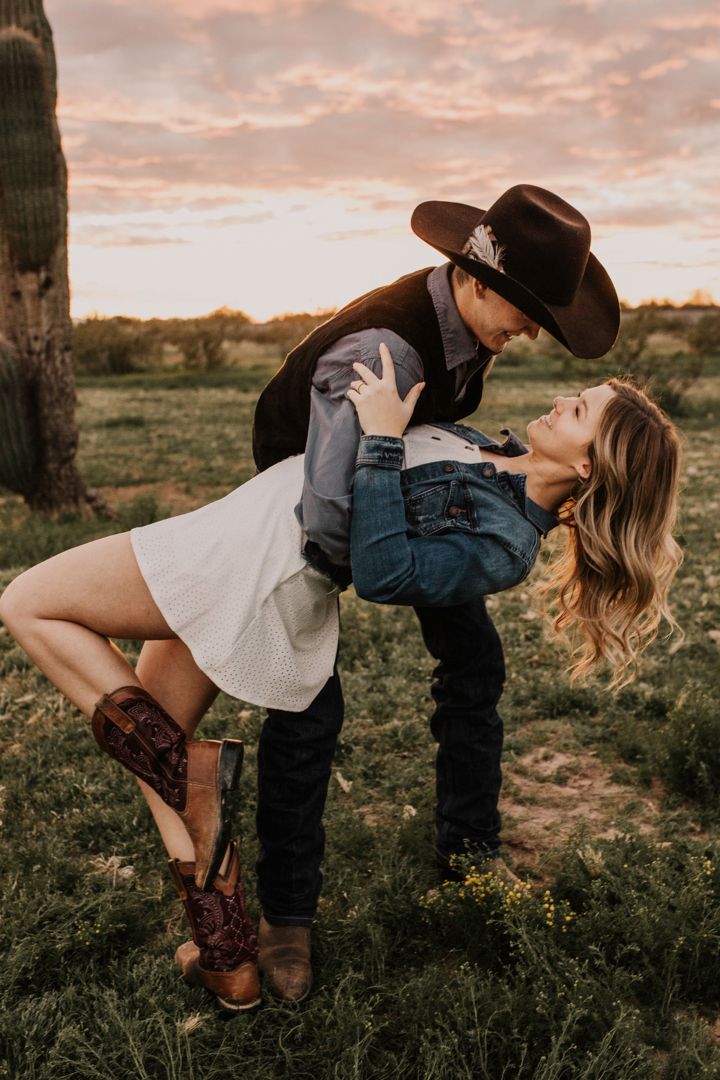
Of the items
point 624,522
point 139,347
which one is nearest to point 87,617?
point 624,522

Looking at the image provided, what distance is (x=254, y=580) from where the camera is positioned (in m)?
2.55

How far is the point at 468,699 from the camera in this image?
3.20m

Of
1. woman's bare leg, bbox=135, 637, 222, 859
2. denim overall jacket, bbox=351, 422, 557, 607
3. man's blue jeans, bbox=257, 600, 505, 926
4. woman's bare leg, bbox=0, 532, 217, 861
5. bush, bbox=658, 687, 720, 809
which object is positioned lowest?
bush, bbox=658, 687, 720, 809

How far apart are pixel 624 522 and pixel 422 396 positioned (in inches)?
27.8

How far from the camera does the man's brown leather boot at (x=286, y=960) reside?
280 cm

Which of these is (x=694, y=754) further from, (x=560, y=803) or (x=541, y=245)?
(x=541, y=245)

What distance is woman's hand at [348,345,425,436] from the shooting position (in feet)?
7.73

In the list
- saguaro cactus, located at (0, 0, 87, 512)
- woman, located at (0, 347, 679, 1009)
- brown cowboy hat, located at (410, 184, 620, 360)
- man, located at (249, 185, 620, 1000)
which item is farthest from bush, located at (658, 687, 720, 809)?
saguaro cactus, located at (0, 0, 87, 512)

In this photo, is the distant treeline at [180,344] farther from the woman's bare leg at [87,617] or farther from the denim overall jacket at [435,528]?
the woman's bare leg at [87,617]

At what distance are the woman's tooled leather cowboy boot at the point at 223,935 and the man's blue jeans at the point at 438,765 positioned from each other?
23 centimetres

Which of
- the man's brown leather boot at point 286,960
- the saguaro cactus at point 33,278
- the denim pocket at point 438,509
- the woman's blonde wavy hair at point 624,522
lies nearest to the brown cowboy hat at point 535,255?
the woman's blonde wavy hair at point 624,522

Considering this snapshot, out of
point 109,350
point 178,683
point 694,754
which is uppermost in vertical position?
point 109,350

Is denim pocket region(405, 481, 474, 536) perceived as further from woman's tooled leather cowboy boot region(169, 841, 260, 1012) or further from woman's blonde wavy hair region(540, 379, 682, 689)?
woman's tooled leather cowboy boot region(169, 841, 260, 1012)

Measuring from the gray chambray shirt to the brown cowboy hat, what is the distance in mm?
172
